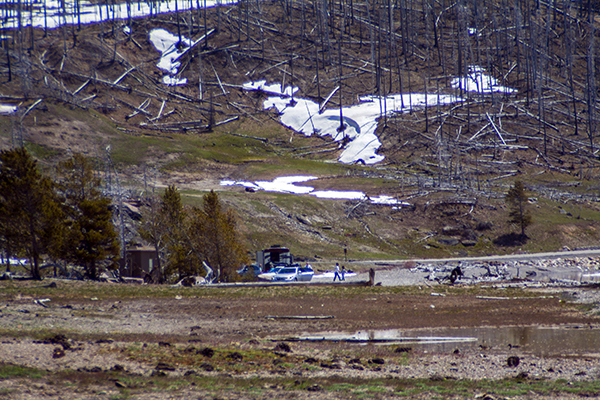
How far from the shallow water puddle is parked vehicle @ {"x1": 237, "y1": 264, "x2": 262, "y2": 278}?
24343 millimetres

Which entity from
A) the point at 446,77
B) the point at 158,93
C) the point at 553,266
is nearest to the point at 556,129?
the point at 446,77

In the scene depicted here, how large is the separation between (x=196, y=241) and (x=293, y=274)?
24.4ft

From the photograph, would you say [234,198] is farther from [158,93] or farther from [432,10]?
[432,10]

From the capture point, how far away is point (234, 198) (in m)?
73.8

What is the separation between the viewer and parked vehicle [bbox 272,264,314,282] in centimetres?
4509

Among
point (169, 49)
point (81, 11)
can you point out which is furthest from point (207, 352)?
point (81, 11)

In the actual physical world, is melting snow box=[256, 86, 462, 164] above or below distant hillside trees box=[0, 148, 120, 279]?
above

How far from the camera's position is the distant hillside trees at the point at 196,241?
43375 millimetres

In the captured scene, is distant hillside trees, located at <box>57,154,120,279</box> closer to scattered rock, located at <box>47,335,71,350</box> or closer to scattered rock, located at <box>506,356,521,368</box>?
scattered rock, located at <box>47,335,71,350</box>

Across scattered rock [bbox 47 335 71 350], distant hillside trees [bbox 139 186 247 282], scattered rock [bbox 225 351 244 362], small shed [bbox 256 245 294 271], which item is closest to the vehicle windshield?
distant hillside trees [bbox 139 186 247 282]

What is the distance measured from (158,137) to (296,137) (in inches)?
1058

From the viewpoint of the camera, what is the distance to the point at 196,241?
4381 cm

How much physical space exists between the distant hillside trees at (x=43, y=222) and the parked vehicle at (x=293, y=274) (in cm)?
1152

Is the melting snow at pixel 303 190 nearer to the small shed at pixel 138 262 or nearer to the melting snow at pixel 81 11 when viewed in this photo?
the small shed at pixel 138 262
